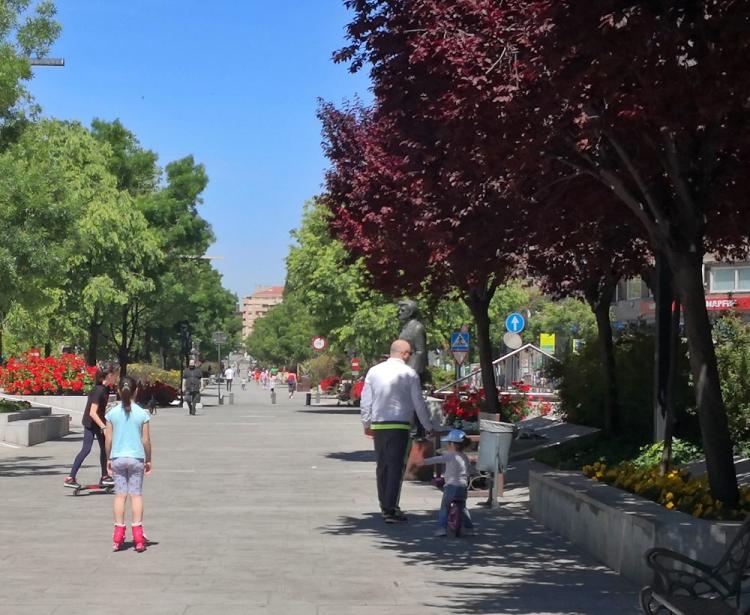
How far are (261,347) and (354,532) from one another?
183 m

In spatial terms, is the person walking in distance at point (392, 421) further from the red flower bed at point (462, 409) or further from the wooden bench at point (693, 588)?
the red flower bed at point (462, 409)

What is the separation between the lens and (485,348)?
931 inches

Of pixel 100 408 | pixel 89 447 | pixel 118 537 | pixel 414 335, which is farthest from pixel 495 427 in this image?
pixel 89 447

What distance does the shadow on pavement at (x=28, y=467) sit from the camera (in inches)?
816

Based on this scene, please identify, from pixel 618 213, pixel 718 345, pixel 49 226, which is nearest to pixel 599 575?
pixel 618 213

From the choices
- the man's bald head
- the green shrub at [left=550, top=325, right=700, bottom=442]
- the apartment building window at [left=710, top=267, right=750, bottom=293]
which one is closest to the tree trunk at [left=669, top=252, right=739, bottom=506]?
the man's bald head

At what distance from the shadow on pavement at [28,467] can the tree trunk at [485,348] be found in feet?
22.5

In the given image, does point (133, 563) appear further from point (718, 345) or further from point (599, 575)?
point (718, 345)

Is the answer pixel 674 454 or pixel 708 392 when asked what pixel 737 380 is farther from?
pixel 708 392

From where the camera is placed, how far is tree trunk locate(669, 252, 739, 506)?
10.6 m

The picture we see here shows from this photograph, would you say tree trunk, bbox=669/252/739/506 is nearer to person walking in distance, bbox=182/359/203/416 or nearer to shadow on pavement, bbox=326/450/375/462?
shadow on pavement, bbox=326/450/375/462

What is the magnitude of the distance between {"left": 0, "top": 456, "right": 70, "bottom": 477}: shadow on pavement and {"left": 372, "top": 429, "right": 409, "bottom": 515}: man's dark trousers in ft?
26.3

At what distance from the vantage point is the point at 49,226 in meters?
22.4

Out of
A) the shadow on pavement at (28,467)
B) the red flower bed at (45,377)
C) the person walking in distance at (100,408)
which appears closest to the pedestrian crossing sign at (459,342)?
the red flower bed at (45,377)
